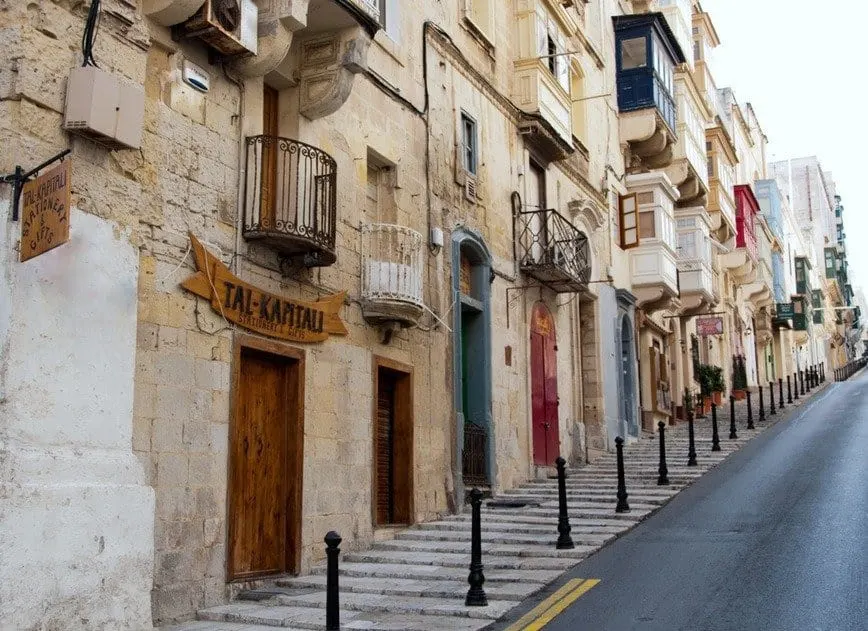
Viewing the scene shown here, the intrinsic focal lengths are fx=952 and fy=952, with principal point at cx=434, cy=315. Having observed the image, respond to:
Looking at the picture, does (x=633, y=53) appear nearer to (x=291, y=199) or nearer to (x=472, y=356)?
(x=472, y=356)

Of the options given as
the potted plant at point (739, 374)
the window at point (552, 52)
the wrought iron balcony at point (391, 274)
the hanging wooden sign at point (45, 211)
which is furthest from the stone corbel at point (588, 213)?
the potted plant at point (739, 374)

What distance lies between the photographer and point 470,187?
16.5 meters

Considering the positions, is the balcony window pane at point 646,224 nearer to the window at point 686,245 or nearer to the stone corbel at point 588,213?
the stone corbel at point 588,213

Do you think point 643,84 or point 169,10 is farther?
point 643,84

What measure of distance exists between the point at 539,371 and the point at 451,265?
466 cm

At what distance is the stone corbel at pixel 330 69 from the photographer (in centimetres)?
1149

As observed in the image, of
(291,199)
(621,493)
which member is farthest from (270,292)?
(621,493)

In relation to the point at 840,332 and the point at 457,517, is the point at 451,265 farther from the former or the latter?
the point at 840,332

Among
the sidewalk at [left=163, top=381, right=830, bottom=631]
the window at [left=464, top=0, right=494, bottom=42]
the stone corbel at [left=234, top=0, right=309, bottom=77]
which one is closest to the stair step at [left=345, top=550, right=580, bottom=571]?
the sidewalk at [left=163, top=381, right=830, bottom=631]

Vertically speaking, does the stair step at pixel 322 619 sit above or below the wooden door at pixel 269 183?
below

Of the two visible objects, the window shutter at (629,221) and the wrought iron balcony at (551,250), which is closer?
the wrought iron balcony at (551,250)

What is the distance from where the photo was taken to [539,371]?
63.4ft

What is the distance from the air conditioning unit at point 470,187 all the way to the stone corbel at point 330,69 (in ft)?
16.0

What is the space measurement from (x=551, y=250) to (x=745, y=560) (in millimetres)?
9821
